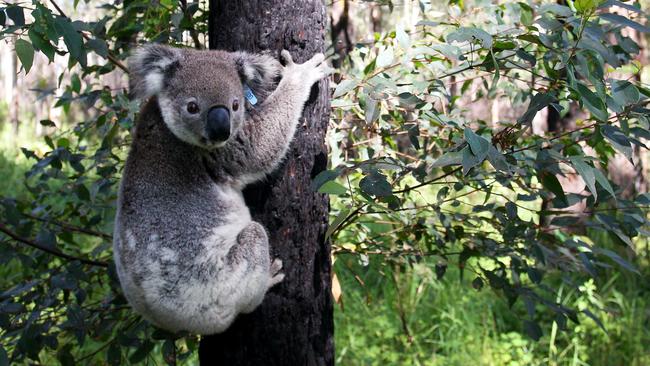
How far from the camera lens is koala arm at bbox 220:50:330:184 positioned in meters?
2.11

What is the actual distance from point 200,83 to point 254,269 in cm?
65

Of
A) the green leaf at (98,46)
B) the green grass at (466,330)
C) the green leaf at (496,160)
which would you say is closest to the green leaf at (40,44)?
the green leaf at (98,46)

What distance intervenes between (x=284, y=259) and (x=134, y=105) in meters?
0.81

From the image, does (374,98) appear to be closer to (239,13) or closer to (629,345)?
(239,13)

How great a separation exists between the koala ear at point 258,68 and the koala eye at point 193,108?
0.60 feet

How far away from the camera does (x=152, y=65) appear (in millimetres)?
2201

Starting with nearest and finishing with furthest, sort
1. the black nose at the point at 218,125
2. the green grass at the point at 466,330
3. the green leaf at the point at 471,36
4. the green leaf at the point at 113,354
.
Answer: the green leaf at the point at 471,36
the black nose at the point at 218,125
the green leaf at the point at 113,354
the green grass at the point at 466,330

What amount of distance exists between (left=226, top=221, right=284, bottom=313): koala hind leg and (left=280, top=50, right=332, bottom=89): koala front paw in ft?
1.64

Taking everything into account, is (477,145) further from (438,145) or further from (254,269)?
(438,145)

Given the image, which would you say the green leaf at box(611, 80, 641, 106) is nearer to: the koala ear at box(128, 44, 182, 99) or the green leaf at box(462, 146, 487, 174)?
the green leaf at box(462, 146, 487, 174)

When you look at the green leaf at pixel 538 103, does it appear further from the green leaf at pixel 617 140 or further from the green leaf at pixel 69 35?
the green leaf at pixel 69 35

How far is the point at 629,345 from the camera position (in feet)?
12.3

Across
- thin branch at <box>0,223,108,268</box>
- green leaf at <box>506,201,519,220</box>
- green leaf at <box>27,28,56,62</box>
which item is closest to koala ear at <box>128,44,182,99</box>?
green leaf at <box>27,28,56,62</box>

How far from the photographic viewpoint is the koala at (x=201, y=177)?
2.12 metres
